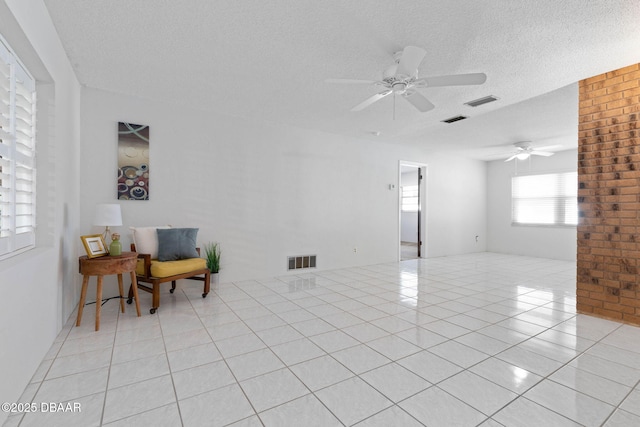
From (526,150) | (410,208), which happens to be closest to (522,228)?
(526,150)

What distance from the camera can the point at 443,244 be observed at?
24.7 feet

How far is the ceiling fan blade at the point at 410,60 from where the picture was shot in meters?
2.20

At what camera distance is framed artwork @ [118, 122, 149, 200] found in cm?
382

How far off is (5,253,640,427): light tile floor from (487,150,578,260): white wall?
4.19m

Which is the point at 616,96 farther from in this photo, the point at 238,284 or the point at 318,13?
the point at 238,284

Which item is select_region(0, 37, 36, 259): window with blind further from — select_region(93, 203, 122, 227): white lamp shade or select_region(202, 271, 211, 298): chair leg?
select_region(202, 271, 211, 298): chair leg

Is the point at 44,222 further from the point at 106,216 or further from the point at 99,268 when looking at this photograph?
the point at 106,216

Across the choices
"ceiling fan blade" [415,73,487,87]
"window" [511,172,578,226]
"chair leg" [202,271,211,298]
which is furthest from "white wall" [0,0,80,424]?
"window" [511,172,578,226]

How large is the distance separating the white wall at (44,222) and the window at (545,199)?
29.6 feet

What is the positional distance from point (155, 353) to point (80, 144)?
9.23 ft

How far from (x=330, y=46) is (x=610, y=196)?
129 inches

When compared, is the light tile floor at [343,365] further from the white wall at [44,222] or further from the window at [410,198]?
the window at [410,198]

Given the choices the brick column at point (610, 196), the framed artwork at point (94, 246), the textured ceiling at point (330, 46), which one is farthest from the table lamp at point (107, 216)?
the brick column at point (610, 196)

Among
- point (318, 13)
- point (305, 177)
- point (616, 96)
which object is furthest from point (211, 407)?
point (616, 96)
